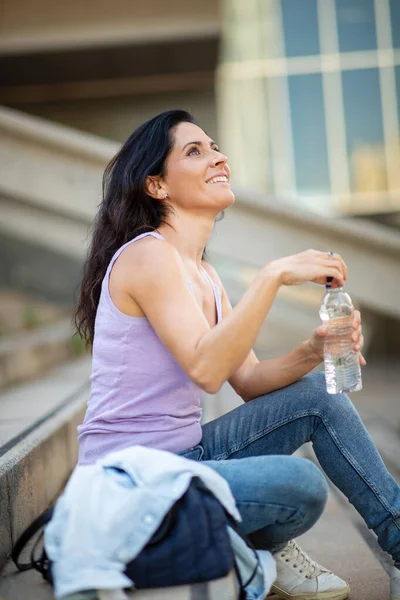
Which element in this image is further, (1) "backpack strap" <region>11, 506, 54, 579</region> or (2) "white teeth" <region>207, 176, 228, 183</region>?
(2) "white teeth" <region>207, 176, 228, 183</region>

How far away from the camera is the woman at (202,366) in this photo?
2.37 meters

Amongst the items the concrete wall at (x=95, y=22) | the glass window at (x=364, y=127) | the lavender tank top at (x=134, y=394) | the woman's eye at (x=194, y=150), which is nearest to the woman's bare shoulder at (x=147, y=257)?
the lavender tank top at (x=134, y=394)

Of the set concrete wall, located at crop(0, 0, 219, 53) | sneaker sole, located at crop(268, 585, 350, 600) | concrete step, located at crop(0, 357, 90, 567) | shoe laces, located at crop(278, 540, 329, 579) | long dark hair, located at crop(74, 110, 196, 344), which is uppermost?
concrete wall, located at crop(0, 0, 219, 53)

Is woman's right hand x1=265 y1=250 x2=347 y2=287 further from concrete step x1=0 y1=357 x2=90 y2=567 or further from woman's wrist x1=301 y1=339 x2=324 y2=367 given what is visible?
concrete step x1=0 y1=357 x2=90 y2=567

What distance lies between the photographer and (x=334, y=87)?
13.9 meters

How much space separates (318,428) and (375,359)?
7030 mm

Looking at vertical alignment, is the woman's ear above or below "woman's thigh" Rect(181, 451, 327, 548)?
above

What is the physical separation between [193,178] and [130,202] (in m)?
0.24

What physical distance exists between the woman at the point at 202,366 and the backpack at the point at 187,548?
22 centimetres

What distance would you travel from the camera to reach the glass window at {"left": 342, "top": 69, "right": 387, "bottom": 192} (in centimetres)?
1386

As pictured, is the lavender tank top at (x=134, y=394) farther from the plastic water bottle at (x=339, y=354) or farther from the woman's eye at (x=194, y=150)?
the woman's eye at (x=194, y=150)

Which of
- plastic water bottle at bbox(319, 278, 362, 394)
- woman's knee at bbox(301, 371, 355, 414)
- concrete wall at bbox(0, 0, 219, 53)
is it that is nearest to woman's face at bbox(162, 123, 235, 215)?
plastic water bottle at bbox(319, 278, 362, 394)

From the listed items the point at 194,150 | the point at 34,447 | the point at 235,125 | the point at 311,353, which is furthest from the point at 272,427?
the point at 235,125

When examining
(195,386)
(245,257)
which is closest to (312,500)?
(195,386)
